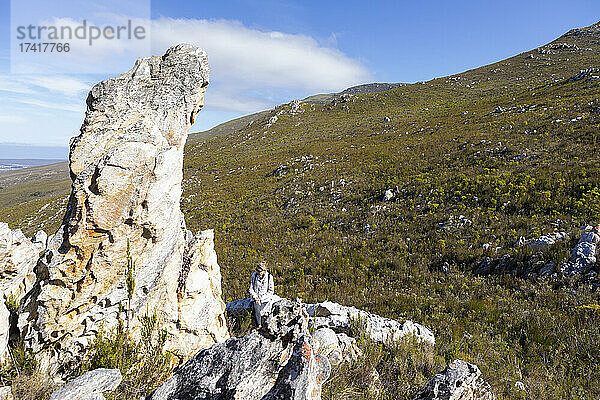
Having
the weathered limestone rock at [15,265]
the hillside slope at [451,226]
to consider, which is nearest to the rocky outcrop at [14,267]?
the weathered limestone rock at [15,265]

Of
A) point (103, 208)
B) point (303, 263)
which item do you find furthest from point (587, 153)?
point (103, 208)

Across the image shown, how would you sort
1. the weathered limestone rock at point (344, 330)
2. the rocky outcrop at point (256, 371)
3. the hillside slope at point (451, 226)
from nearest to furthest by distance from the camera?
the rocky outcrop at point (256, 371) → the weathered limestone rock at point (344, 330) → the hillside slope at point (451, 226)

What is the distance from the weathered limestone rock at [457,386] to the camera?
3819 millimetres

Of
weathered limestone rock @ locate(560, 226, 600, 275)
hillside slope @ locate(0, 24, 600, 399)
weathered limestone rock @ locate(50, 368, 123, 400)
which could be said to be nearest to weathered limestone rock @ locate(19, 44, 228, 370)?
weathered limestone rock @ locate(50, 368, 123, 400)

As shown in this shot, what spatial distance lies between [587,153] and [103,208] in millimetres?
21565

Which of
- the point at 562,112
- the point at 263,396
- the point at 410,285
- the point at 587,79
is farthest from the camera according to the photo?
the point at 587,79

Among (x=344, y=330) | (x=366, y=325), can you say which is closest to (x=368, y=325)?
(x=366, y=325)

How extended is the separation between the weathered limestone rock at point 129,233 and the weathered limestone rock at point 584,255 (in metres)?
9.77

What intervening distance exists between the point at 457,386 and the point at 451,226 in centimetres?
1091

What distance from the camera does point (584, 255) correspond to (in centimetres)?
827

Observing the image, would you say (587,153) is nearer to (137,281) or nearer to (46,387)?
(137,281)

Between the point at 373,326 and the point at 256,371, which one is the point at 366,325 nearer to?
the point at 373,326

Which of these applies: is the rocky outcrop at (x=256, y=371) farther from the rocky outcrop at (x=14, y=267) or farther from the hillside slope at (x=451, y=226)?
the rocky outcrop at (x=14, y=267)

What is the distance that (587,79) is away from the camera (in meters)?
32.5
